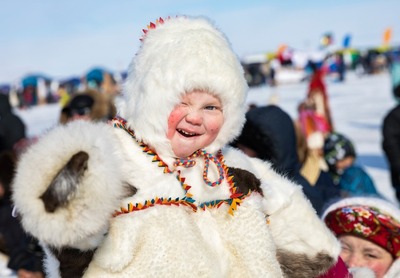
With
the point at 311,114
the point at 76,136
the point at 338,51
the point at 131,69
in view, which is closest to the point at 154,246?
the point at 76,136

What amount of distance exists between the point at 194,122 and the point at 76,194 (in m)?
0.44

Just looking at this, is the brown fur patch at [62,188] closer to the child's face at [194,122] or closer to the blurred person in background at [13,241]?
the child's face at [194,122]

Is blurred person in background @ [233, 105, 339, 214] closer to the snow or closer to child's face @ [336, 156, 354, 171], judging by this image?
child's face @ [336, 156, 354, 171]

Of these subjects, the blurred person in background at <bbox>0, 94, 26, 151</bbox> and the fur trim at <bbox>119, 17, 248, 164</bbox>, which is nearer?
the fur trim at <bbox>119, 17, 248, 164</bbox>

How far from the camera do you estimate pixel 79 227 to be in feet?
3.78

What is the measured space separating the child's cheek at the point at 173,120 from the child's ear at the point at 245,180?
230mm

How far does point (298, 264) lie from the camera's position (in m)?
1.65

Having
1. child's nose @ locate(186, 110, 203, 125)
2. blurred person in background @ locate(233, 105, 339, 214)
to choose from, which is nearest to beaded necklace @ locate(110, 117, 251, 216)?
child's nose @ locate(186, 110, 203, 125)

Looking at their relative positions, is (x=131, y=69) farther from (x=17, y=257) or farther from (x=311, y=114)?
(x=311, y=114)

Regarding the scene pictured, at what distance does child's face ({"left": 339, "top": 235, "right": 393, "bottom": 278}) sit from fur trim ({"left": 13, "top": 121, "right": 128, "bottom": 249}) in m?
1.35

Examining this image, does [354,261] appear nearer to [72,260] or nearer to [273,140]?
[273,140]

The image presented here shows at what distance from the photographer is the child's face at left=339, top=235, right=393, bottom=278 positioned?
2211mm

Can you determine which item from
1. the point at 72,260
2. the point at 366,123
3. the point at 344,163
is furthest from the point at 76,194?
the point at 366,123

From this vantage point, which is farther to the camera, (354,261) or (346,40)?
(346,40)
